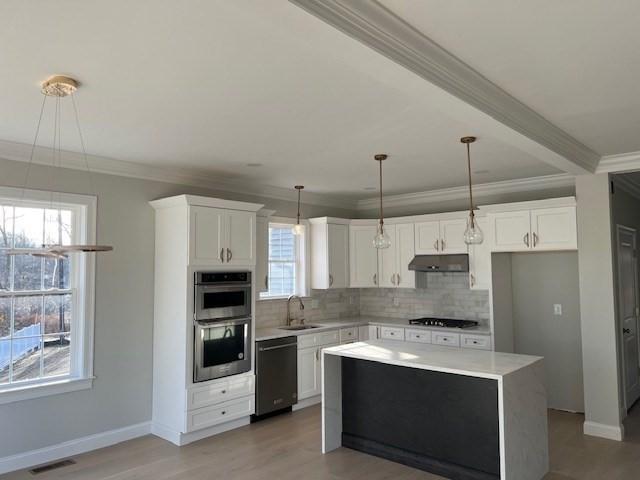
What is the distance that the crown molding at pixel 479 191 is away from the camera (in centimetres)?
546

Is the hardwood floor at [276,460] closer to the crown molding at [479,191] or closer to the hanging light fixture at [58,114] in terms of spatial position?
the hanging light fixture at [58,114]

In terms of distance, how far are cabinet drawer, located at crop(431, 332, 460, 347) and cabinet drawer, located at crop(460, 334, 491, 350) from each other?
0.06 m

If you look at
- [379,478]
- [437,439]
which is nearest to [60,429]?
[379,478]

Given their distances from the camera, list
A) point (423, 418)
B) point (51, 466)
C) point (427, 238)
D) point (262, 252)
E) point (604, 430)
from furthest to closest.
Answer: point (427, 238)
point (262, 252)
point (604, 430)
point (51, 466)
point (423, 418)

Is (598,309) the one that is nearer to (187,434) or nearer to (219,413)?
(219,413)

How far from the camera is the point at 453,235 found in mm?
6008

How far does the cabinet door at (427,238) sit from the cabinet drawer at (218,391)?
2.70m

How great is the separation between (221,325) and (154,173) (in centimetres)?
165

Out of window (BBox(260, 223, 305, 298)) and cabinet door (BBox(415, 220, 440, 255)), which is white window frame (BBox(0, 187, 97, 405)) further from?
cabinet door (BBox(415, 220, 440, 255))

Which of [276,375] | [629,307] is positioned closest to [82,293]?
[276,375]

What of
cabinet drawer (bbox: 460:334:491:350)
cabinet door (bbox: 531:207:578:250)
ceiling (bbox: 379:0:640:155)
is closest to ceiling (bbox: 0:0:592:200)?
ceiling (bbox: 379:0:640:155)

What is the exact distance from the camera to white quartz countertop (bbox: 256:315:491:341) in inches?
215

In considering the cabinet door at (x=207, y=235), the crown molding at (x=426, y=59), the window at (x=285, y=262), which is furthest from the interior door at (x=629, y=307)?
the cabinet door at (x=207, y=235)

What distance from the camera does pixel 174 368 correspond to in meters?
4.61
